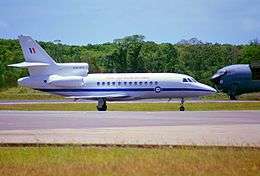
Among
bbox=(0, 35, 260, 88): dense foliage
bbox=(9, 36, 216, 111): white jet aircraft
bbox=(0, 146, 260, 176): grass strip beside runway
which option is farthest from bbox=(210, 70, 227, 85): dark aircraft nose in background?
bbox=(0, 146, 260, 176): grass strip beside runway

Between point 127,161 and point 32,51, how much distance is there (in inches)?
1398

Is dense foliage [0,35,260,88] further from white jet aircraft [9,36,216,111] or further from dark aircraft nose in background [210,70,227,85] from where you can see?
white jet aircraft [9,36,216,111]

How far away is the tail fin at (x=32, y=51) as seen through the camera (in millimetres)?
44781

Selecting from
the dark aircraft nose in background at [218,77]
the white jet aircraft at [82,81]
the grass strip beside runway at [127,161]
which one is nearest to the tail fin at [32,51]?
the white jet aircraft at [82,81]

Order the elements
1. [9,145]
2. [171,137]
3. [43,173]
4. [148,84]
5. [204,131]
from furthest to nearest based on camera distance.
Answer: [148,84] → [204,131] → [171,137] → [9,145] → [43,173]

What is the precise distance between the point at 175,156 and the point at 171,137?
3.80m

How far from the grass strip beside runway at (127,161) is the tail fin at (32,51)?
107 feet

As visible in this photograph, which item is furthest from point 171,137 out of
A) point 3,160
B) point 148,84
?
point 148,84

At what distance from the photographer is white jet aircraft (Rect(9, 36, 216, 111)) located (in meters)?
44.4

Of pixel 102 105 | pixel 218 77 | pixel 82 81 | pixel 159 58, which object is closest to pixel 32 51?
pixel 82 81

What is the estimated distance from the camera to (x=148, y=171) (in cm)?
930

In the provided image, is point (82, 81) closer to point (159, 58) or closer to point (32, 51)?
point (32, 51)

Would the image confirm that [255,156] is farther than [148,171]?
Yes

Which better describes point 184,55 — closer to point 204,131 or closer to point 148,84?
point 148,84
